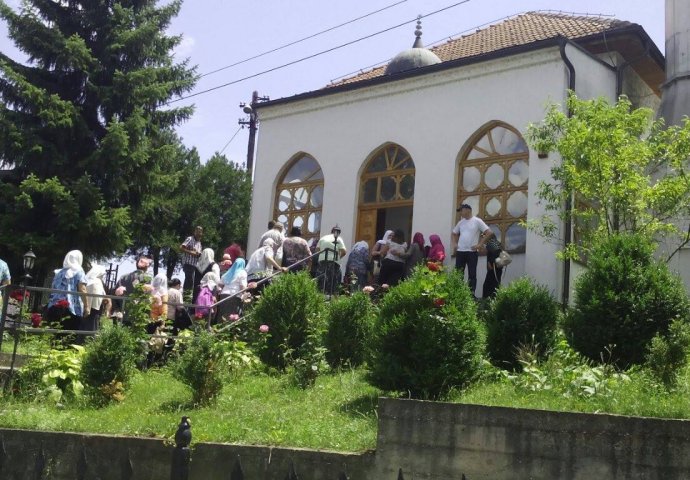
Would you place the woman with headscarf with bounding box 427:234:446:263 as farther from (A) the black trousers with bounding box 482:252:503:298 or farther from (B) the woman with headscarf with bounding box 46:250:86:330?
(B) the woman with headscarf with bounding box 46:250:86:330

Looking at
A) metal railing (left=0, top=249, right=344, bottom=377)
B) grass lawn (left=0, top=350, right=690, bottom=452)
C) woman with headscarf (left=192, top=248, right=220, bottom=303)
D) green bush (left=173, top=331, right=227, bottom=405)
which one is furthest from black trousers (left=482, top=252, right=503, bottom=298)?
green bush (left=173, top=331, right=227, bottom=405)

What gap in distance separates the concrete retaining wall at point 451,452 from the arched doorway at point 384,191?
11.0m

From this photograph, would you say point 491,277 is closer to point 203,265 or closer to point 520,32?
point 203,265

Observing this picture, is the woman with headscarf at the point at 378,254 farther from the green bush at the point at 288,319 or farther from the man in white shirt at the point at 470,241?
the green bush at the point at 288,319

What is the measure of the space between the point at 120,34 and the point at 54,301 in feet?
35.7

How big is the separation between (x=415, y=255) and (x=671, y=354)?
307 inches

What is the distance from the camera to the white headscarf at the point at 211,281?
14180 millimetres

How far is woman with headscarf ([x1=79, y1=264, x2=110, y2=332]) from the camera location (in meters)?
12.2

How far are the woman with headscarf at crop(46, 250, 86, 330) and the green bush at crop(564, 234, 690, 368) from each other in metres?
6.53

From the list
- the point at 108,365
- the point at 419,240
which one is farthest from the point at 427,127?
the point at 108,365

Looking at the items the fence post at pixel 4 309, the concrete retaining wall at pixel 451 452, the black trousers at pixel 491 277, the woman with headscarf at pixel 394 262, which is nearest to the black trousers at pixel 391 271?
the woman with headscarf at pixel 394 262

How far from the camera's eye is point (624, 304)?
9.05 meters

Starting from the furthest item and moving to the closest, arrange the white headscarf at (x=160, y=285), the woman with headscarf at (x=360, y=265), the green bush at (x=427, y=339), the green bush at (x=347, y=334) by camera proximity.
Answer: the woman with headscarf at (x=360, y=265)
the white headscarf at (x=160, y=285)
the green bush at (x=347, y=334)
the green bush at (x=427, y=339)

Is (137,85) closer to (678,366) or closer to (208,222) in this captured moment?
(208,222)
